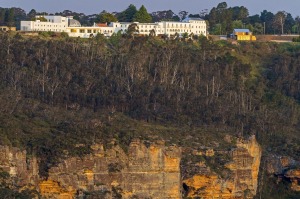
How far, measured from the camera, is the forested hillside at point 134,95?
6994cm

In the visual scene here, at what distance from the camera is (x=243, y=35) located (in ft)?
363

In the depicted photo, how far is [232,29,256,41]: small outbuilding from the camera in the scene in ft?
360

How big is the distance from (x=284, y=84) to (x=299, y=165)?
16084 mm

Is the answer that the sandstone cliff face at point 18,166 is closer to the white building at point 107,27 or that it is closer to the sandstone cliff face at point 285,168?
the sandstone cliff face at point 285,168

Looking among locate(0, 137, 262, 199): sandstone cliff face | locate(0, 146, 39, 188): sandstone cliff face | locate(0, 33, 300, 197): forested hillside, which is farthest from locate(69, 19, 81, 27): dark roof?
locate(0, 146, 39, 188): sandstone cliff face

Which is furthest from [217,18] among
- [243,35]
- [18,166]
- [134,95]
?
[18,166]

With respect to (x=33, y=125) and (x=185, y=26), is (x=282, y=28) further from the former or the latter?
(x=33, y=125)

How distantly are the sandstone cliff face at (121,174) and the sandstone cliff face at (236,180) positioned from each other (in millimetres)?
1854

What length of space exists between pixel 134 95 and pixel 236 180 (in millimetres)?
10692

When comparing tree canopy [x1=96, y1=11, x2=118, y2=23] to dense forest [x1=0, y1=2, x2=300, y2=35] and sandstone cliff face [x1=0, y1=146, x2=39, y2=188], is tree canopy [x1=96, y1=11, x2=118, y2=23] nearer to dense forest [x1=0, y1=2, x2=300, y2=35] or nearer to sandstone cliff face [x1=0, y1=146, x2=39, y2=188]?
dense forest [x1=0, y1=2, x2=300, y2=35]

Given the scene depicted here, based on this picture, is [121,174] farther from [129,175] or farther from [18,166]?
[18,166]

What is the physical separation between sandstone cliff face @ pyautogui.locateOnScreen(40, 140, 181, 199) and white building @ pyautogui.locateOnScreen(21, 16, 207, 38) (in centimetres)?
3269

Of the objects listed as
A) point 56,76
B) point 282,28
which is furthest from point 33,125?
point 282,28

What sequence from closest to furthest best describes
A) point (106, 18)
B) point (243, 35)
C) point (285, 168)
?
point (285, 168)
point (243, 35)
point (106, 18)
